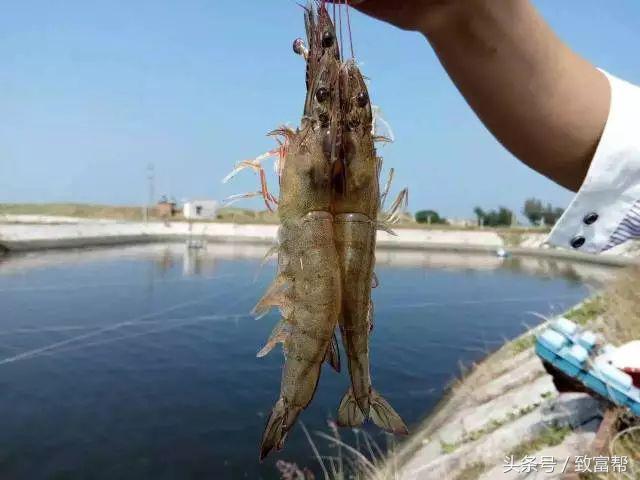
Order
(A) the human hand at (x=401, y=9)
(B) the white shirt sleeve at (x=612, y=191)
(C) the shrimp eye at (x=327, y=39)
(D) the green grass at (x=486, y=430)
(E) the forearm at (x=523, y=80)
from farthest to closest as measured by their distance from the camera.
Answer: (D) the green grass at (x=486, y=430), (B) the white shirt sleeve at (x=612, y=191), (C) the shrimp eye at (x=327, y=39), (E) the forearm at (x=523, y=80), (A) the human hand at (x=401, y=9)

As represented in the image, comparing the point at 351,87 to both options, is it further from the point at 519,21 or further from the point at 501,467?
the point at 501,467

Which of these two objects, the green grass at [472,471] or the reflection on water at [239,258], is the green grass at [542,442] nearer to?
the green grass at [472,471]

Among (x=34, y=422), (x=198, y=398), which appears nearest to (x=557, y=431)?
(x=198, y=398)

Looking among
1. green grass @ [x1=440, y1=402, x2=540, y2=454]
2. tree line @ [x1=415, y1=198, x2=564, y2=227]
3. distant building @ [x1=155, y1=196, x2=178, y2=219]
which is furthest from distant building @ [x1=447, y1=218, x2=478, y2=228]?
green grass @ [x1=440, y1=402, x2=540, y2=454]

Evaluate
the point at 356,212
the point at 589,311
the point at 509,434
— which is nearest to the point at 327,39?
the point at 356,212

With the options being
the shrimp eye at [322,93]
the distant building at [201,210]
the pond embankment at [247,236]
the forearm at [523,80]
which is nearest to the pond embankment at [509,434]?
the forearm at [523,80]

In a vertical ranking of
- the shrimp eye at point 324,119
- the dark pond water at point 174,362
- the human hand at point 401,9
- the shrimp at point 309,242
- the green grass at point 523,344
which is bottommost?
the dark pond water at point 174,362

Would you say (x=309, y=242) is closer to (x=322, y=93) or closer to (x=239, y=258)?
(x=322, y=93)
